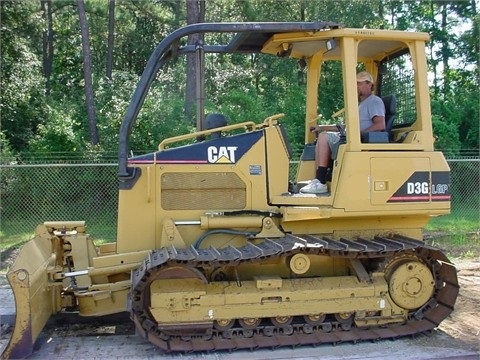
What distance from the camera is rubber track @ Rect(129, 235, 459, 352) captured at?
17.1 feet

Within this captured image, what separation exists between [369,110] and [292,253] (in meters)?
1.72

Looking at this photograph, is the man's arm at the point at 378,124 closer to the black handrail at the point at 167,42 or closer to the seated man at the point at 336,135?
the seated man at the point at 336,135

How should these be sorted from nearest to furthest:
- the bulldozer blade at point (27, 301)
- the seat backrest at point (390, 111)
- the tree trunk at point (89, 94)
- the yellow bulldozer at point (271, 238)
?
the bulldozer blade at point (27, 301) → the yellow bulldozer at point (271, 238) → the seat backrest at point (390, 111) → the tree trunk at point (89, 94)

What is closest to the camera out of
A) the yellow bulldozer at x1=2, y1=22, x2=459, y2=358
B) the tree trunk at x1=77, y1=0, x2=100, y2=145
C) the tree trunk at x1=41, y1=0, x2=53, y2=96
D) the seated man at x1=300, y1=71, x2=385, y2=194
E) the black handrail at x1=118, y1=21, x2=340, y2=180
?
the yellow bulldozer at x1=2, y1=22, x2=459, y2=358

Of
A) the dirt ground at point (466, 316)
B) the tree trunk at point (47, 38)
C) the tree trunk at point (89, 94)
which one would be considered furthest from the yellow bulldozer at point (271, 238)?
the tree trunk at point (47, 38)

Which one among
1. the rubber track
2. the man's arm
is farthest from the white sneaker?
the man's arm

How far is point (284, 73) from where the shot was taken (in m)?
23.8

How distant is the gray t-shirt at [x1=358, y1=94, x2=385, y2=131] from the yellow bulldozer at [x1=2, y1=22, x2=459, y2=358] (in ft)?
0.86

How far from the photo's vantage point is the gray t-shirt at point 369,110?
610 cm

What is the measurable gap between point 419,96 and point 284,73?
59.2 ft

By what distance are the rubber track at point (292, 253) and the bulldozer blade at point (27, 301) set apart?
85 cm

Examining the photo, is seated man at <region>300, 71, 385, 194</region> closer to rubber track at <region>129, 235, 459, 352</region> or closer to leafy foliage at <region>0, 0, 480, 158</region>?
rubber track at <region>129, 235, 459, 352</region>

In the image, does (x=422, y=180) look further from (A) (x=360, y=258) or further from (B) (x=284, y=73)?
(B) (x=284, y=73)

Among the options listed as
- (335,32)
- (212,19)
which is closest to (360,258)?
(335,32)
